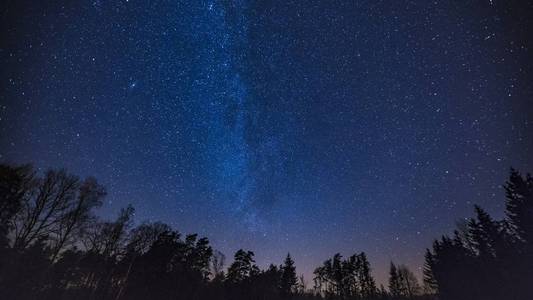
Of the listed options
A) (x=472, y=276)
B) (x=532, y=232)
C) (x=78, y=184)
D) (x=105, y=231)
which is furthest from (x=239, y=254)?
(x=532, y=232)

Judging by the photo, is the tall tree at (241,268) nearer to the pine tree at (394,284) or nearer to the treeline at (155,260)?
the treeline at (155,260)

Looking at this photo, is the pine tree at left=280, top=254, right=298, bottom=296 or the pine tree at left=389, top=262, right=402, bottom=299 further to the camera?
the pine tree at left=389, top=262, right=402, bottom=299

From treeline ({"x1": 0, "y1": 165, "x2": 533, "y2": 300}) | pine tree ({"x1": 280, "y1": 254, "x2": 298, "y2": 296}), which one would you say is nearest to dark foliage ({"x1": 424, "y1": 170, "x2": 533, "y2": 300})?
treeline ({"x1": 0, "y1": 165, "x2": 533, "y2": 300})

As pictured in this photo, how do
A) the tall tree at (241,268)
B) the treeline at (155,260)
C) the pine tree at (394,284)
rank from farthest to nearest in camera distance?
1. the pine tree at (394,284)
2. the tall tree at (241,268)
3. the treeline at (155,260)

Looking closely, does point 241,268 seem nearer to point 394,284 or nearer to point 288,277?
point 288,277

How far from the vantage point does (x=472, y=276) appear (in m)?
43.2

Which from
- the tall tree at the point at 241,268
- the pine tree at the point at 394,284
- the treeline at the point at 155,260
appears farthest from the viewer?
the pine tree at the point at 394,284

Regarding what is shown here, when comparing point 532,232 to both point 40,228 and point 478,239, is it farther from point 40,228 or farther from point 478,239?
point 40,228

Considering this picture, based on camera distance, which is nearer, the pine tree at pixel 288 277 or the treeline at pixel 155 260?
the treeline at pixel 155 260

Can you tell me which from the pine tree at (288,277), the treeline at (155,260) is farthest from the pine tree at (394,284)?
the pine tree at (288,277)

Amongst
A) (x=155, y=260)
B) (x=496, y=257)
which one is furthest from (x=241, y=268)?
(x=496, y=257)

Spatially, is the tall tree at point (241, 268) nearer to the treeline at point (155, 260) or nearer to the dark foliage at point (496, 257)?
the treeline at point (155, 260)

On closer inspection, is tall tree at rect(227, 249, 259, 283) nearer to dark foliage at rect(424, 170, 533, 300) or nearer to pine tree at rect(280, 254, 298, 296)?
pine tree at rect(280, 254, 298, 296)

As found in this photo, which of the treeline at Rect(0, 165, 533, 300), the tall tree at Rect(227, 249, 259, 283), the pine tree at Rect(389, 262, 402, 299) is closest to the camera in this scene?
the treeline at Rect(0, 165, 533, 300)
